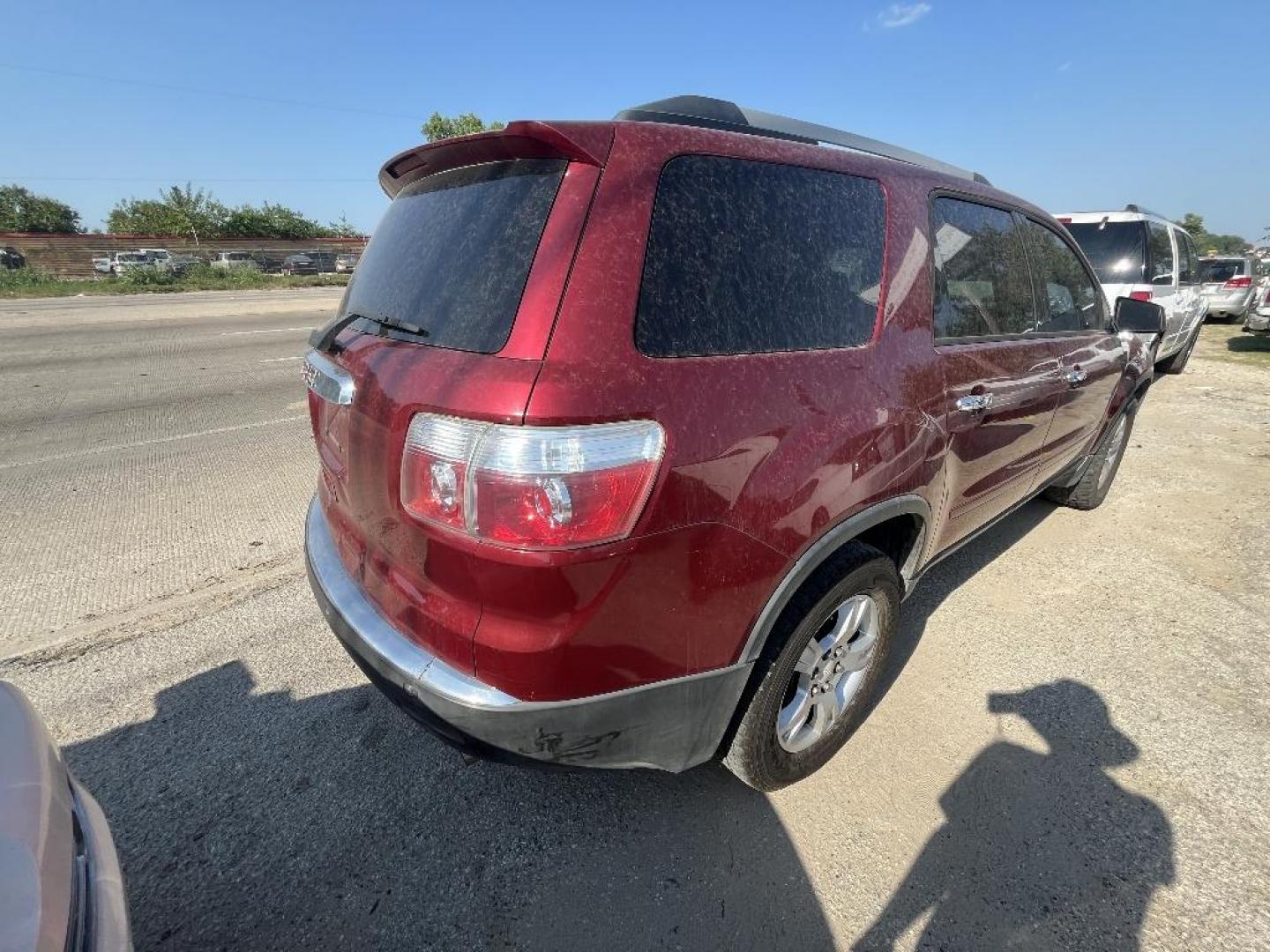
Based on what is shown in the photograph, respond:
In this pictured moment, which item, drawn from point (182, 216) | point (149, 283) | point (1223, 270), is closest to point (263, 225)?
point (182, 216)

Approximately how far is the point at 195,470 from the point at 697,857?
4.74 meters

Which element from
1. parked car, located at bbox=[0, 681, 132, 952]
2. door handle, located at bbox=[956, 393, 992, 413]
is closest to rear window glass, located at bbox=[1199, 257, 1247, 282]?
door handle, located at bbox=[956, 393, 992, 413]

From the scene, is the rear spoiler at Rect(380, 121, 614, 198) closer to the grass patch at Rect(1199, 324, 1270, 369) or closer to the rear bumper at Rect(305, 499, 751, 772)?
the rear bumper at Rect(305, 499, 751, 772)

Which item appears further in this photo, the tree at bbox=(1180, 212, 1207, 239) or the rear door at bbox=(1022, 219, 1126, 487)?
the tree at bbox=(1180, 212, 1207, 239)

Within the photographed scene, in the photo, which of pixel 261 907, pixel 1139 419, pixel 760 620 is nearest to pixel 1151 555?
pixel 760 620

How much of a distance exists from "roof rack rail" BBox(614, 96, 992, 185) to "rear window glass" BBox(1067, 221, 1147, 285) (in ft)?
22.6

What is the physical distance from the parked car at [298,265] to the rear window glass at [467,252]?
45.0 m

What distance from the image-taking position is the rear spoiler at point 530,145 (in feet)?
4.74

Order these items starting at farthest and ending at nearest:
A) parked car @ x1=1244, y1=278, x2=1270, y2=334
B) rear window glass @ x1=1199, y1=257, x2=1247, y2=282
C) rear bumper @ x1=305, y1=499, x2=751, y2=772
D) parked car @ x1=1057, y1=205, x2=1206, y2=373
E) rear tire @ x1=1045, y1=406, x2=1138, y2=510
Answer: rear window glass @ x1=1199, y1=257, x2=1247, y2=282 < parked car @ x1=1244, y1=278, x2=1270, y2=334 < parked car @ x1=1057, y1=205, x2=1206, y2=373 < rear tire @ x1=1045, y1=406, x2=1138, y2=510 < rear bumper @ x1=305, y1=499, x2=751, y2=772

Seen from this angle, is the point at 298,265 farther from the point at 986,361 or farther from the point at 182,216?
the point at 986,361

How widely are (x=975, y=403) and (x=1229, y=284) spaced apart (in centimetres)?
1884

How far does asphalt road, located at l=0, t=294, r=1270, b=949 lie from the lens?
1.71 meters

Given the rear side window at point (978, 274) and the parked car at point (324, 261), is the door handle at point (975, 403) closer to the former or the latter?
the rear side window at point (978, 274)

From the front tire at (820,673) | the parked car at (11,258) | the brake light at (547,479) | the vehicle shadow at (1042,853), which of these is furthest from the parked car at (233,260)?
the vehicle shadow at (1042,853)
